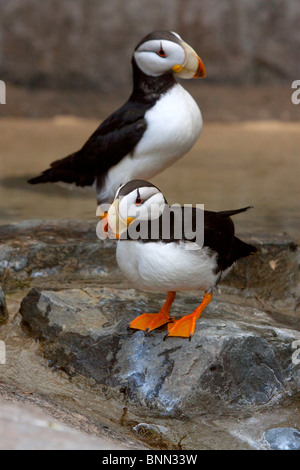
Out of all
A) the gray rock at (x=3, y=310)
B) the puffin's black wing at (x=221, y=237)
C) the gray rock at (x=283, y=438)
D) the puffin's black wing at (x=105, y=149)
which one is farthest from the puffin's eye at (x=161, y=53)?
the gray rock at (x=283, y=438)

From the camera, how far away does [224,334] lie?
234cm

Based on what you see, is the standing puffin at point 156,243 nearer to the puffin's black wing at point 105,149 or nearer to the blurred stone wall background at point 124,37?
the puffin's black wing at point 105,149

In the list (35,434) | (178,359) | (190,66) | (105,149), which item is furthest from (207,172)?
(35,434)

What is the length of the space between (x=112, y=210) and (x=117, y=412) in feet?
1.98

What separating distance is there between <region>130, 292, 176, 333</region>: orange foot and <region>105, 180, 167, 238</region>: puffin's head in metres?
0.41

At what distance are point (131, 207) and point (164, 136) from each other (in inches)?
40.4

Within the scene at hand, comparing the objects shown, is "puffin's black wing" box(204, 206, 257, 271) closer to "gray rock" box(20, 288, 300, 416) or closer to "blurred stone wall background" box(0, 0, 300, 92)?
Answer: "gray rock" box(20, 288, 300, 416)

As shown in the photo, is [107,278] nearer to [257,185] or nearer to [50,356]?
[50,356]

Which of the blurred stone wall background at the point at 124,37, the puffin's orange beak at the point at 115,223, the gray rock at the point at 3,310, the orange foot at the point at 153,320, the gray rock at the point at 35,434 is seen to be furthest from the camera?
the blurred stone wall background at the point at 124,37

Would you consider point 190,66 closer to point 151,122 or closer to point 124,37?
point 151,122

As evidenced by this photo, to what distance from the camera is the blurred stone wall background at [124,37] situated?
8484 millimetres

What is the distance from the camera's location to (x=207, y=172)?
577 cm

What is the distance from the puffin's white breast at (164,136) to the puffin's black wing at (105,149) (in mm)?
36

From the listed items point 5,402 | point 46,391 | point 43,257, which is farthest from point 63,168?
point 5,402
